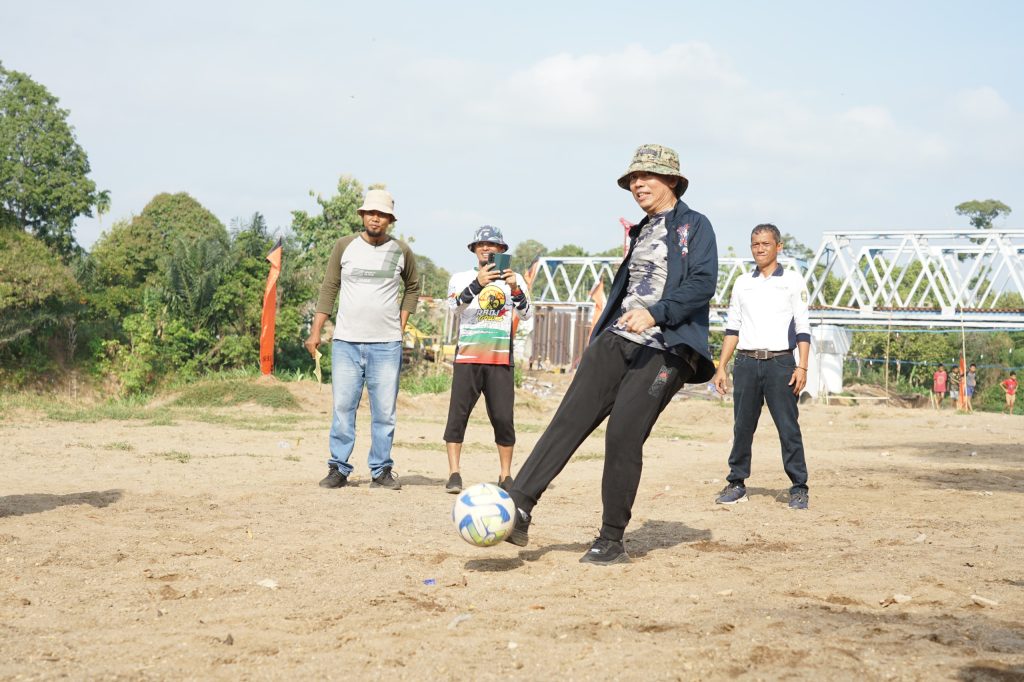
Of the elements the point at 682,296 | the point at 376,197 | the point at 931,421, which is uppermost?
the point at 376,197

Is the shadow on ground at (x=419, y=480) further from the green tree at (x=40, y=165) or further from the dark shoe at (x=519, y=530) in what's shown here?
the green tree at (x=40, y=165)

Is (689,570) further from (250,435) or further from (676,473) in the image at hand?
(250,435)

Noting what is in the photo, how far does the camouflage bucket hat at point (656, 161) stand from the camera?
16.4 ft

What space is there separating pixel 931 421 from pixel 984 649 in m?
19.7

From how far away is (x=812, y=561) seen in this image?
5059mm

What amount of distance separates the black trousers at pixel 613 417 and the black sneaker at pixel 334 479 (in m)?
3.10

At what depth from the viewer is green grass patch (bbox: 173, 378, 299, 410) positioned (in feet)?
60.3

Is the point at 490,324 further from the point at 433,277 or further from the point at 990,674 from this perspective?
the point at 433,277

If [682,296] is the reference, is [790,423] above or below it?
below

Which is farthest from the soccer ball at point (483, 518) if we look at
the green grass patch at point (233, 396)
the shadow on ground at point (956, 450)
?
the green grass patch at point (233, 396)

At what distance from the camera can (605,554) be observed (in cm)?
493

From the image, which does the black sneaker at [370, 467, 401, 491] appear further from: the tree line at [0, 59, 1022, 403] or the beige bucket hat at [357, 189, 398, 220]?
the tree line at [0, 59, 1022, 403]

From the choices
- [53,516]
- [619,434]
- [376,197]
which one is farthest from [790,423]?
[53,516]

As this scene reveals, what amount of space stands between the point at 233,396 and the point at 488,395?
38.1ft
